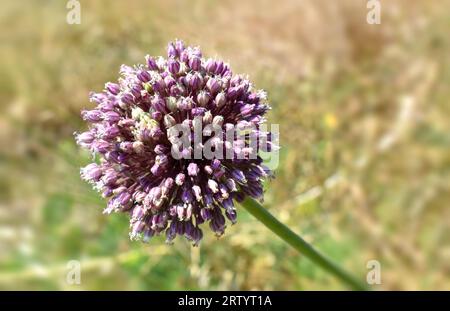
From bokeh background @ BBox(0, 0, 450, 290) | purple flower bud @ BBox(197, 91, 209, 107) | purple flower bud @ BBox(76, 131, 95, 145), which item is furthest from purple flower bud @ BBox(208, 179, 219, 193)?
bokeh background @ BBox(0, 0, 450, 290)

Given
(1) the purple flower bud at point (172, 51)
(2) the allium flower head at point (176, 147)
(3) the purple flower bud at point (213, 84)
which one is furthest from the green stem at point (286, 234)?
(1) the purple flower bud at point (172, 51)

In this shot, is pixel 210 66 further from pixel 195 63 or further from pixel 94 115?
pixel 94 115

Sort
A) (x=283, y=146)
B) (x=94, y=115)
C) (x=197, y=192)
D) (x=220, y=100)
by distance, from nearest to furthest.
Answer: (x=197, y=192)
(x=220, y=100)
(x=94, y=115)
(x=283, y=146)

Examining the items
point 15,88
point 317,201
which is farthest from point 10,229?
point 317,201

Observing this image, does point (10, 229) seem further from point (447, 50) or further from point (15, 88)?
point (447, 50)

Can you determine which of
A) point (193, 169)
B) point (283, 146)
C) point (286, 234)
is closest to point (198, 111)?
point (193, 169)

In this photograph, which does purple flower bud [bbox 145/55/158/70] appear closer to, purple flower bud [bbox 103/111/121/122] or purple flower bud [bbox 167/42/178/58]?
purple flower bud [bbox 167/42/178/58]
